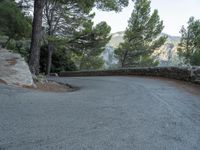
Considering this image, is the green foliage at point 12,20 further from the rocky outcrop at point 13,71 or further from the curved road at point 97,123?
the curved road at point 97,123

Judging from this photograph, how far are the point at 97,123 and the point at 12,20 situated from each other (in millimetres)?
14557

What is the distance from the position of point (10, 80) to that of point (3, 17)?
1018 cm

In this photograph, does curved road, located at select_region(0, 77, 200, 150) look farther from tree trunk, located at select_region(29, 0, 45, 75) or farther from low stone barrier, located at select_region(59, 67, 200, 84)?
tree trunk, located at select_region(29, 0, 45, 75)

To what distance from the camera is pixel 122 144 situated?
3.37m

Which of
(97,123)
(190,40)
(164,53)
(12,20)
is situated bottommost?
(97,123)

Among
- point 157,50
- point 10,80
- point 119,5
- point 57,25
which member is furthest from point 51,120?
point 157,50

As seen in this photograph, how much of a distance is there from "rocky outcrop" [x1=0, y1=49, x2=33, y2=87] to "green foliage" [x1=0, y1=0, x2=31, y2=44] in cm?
718

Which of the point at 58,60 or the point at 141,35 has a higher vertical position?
the point at 141,35

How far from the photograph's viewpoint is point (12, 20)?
17141mm

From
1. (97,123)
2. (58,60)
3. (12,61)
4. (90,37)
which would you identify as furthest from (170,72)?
(58,60)

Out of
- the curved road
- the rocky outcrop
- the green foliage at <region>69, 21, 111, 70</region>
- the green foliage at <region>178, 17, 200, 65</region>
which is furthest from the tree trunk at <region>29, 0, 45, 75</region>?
the green foliage at <region>178, 17, 200, 65</region>

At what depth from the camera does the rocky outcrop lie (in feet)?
26.5

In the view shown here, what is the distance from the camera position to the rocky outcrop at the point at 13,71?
8076 millimetres

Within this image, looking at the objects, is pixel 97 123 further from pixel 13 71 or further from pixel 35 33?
pixel 35 33
